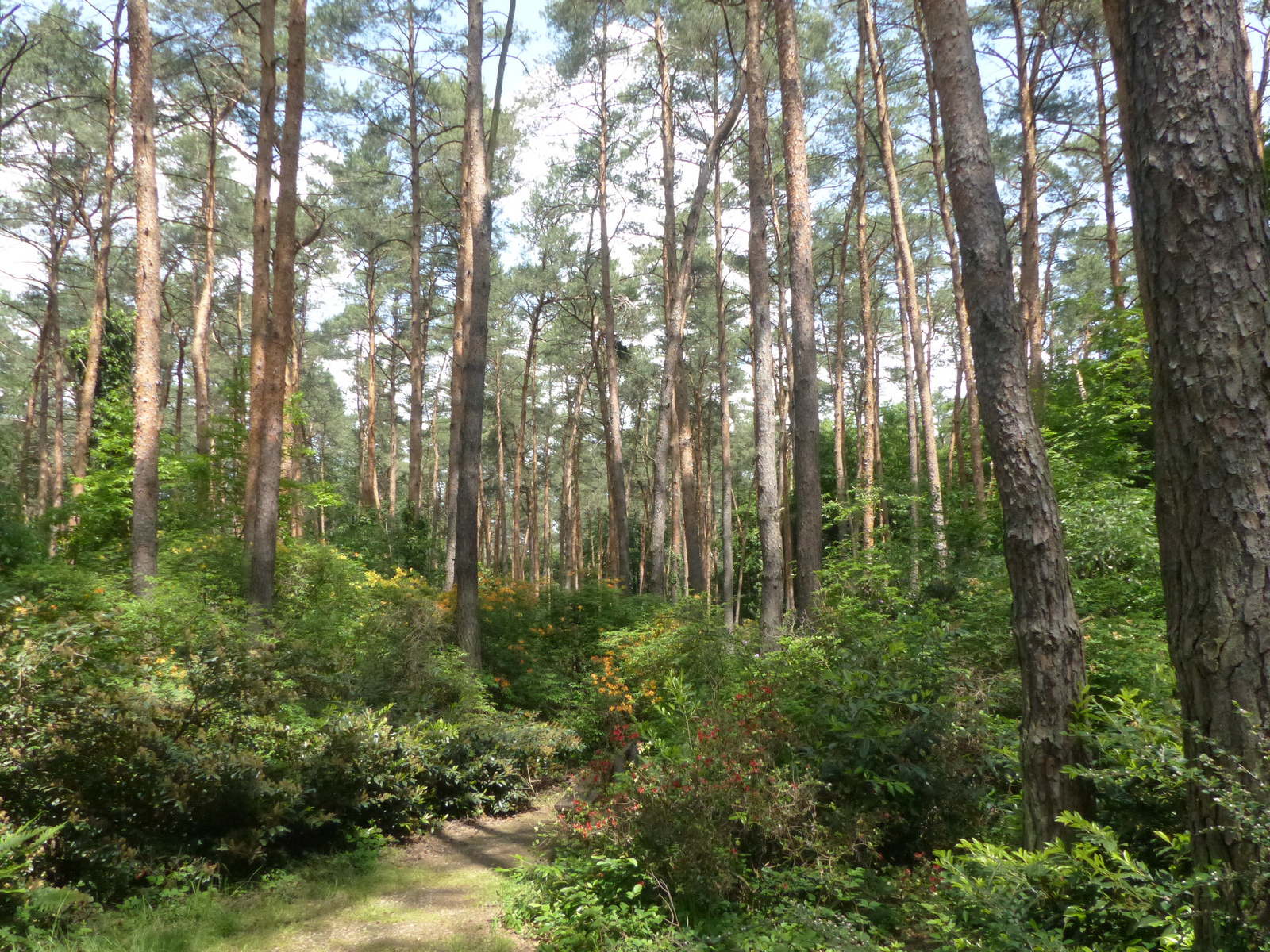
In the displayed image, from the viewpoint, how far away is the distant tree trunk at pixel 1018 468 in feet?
12.7

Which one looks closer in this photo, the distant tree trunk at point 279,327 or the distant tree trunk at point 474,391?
the distant tree trunk at point 279,327

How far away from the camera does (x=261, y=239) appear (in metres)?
11.2

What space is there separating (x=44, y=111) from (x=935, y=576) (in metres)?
22.5

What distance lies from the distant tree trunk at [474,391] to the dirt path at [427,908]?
141 inches

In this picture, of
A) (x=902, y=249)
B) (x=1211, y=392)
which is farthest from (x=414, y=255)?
(x=1211, y=392)

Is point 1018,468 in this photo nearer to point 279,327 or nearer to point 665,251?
point 279,327

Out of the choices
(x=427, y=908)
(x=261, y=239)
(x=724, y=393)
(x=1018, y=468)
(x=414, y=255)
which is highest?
(x=414, y=255)

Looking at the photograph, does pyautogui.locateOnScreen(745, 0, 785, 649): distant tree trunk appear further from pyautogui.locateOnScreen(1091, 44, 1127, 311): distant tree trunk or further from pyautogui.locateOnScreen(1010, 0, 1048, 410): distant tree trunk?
pyautogui.locateOnScreen(1091, 44, 1127, 311): distant tree trunk

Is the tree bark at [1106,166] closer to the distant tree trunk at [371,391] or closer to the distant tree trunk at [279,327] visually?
the distant tree trunk at [279,327]

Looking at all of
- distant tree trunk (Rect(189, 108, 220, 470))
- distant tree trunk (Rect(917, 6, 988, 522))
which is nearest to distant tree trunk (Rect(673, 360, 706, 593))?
distant tree trunk (Rect(917, 6, 988, 522))

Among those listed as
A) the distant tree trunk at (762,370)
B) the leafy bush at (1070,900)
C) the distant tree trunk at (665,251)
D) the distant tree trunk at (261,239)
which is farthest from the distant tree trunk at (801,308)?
the distant tree trunk at (261,239)

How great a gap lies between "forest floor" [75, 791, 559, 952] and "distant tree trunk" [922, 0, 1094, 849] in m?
3.25

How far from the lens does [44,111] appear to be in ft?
59.0

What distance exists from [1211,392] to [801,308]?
24.3ft
